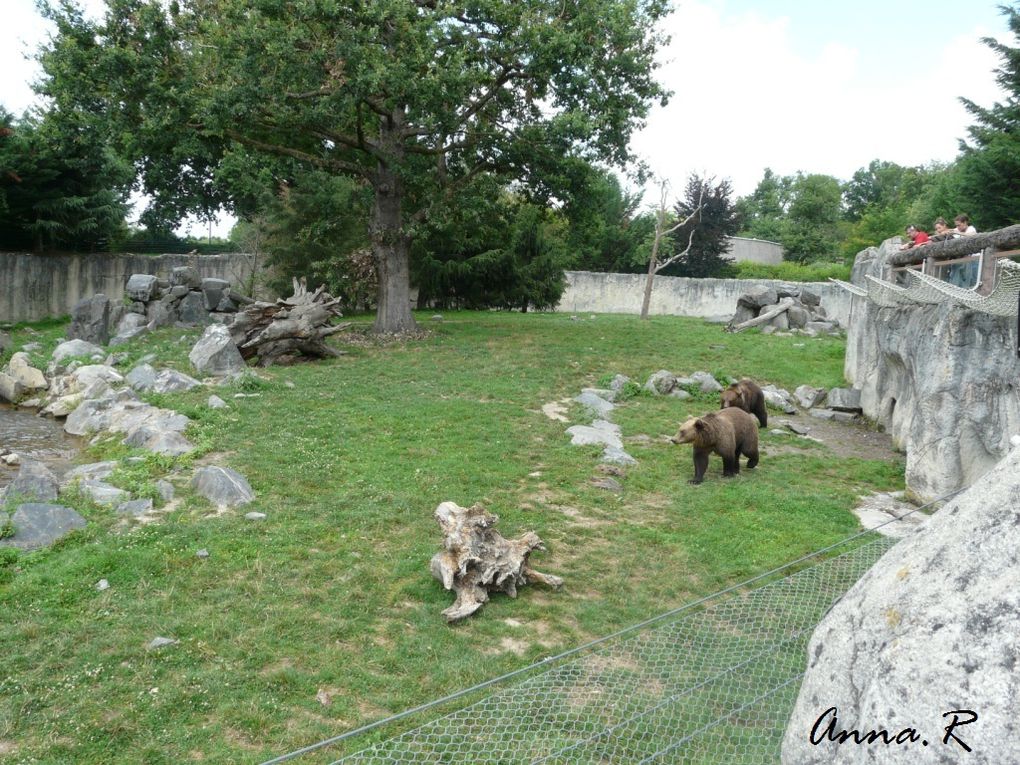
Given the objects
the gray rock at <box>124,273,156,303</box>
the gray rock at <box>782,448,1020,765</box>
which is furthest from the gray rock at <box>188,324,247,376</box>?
the gray rock at <box>782,448,1020,765</box>

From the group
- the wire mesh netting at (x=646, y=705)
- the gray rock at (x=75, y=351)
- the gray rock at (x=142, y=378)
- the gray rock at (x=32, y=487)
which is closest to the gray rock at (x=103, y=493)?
the gray rock at (x=32, y=487)

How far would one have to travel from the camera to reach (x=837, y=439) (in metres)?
13.0

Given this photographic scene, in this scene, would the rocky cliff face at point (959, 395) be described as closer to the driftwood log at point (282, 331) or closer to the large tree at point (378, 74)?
the large tree at point (378, 74)

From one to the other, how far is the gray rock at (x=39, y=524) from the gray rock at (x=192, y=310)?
1345 cm

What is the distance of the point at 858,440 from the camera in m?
13.0

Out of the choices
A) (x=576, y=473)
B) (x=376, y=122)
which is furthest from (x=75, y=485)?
(x=376, y=122)

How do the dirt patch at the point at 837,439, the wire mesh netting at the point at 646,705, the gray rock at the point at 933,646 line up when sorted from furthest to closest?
1. the dirt patch at the point at 837,439
2. the wire mesh netting at the point at 646,705
3. the gray rock at the point at 933,646

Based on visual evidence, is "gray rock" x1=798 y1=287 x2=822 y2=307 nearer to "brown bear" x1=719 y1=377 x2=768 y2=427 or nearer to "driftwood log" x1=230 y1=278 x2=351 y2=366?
"brown bear" x1=719 y1=377 x2=768 y2=427

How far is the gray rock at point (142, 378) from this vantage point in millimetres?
13727

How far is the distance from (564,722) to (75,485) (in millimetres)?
6059

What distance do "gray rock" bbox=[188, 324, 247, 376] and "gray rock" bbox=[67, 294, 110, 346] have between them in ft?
15.8

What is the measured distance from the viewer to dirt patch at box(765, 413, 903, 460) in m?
12.1

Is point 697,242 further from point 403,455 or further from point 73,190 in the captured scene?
point 403,455

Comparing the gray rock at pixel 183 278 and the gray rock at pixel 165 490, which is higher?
the gray rock at pixel 183 278
